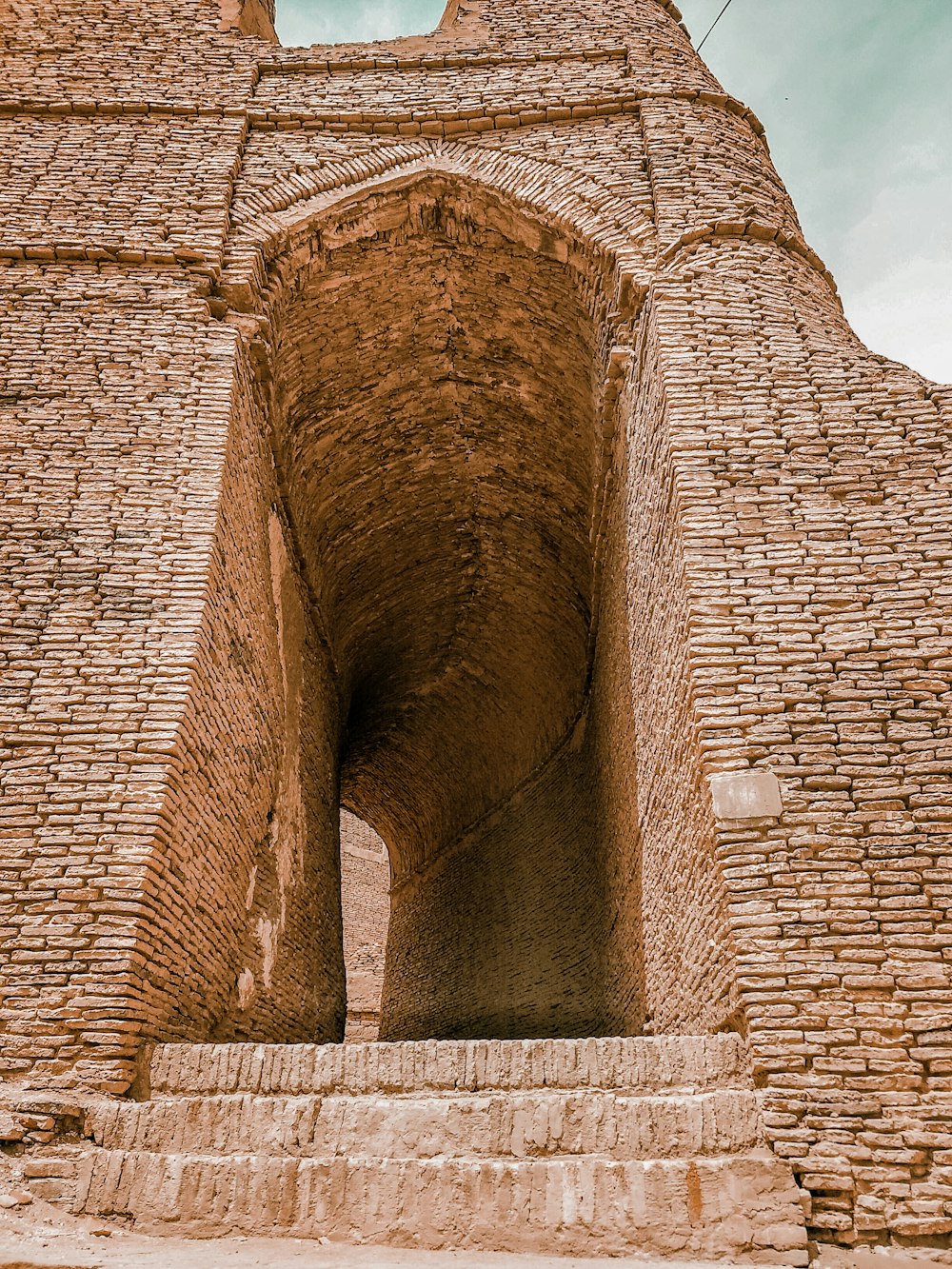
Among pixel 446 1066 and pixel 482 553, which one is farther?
pixel 482 553

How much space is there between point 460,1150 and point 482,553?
627 cm

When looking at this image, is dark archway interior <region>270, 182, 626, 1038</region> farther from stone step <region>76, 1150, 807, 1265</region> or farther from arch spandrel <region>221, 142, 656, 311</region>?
stone step <region>76, 1150, 807, 1265</region>

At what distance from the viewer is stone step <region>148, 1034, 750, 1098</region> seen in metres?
3.76

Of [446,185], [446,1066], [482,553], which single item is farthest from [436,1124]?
[482,553]

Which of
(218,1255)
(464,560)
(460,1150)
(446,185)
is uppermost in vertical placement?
(446,185)

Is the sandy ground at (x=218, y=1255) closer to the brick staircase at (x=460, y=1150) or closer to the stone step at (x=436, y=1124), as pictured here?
the brick staircase at (x=460, y=1150)

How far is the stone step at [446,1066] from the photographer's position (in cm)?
376

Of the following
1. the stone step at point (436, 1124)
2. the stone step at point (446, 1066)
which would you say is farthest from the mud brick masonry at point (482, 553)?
the stone step at point (436, 1124)

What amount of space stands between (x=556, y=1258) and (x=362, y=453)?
5.91 metres

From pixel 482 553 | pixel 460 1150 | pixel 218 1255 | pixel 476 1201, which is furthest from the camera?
pixel 482 553

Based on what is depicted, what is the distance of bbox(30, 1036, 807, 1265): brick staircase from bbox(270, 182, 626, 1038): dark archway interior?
12.5ft

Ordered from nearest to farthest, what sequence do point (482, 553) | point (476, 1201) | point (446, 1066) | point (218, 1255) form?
point (218, 1255), point (476, 1201), point (446, 1066), point (482, 553)

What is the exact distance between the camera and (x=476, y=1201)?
134 inches

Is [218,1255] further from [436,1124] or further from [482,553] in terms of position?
[482,553]
